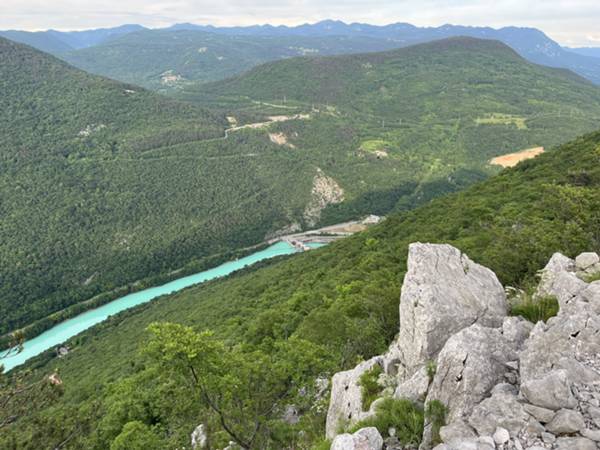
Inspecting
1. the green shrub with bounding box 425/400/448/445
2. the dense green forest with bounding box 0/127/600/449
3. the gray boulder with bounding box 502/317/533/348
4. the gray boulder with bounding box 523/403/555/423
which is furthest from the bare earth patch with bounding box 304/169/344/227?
the gray boulder with bounding box 523/403/555/423

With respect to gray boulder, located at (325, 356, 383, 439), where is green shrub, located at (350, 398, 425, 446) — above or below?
above

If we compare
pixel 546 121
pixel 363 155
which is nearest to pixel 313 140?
pixel 363 155

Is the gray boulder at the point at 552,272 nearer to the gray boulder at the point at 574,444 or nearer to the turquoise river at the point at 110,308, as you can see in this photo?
the gray boulder at the point at 574,444

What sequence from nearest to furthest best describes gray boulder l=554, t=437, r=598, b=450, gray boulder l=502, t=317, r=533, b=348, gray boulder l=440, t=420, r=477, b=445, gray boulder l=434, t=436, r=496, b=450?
gray boulder l=554, t=437, r=598, b=450
gray boulder l=434, t=436, r=496, b=450
gray boulder l=440, t=420, r=477, b=445
gray boulder l=502, t=317, r=533, b=348

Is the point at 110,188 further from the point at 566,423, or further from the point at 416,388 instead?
the point at 566,423

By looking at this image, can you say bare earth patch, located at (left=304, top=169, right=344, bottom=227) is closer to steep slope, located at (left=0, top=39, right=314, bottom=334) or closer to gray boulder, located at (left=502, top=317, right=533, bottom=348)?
steep slope, located at (left=0, top=39, right=314, bottom=334)

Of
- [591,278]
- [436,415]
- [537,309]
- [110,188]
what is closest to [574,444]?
[436,415]
